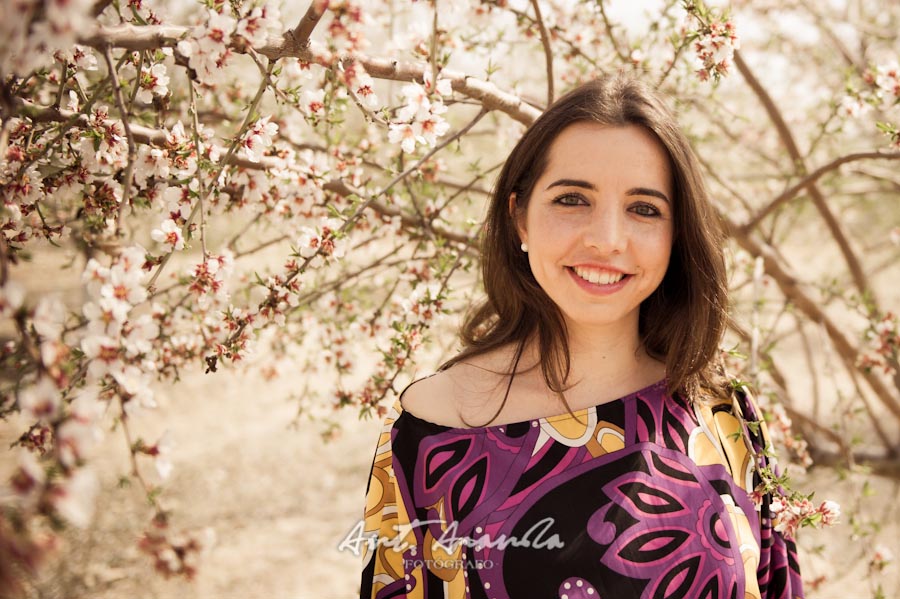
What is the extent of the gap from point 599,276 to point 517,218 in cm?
35

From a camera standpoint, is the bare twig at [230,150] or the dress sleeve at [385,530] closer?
the bare twig at [230,150]

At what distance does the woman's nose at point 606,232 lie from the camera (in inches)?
63.1

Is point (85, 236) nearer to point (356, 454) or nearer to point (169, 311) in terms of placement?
point (169, 311)

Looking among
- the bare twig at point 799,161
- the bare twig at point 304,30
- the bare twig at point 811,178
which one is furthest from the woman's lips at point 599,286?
the bare twig at point 799,161

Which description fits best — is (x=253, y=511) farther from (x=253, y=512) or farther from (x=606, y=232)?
(x=606, y=232)

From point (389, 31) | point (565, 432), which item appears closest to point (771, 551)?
point (565, 432)

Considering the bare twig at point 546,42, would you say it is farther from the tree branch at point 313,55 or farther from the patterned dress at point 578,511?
the patterned dress at point 578,511

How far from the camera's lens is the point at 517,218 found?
1.92 metres

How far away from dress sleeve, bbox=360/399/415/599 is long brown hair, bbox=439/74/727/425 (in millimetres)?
294

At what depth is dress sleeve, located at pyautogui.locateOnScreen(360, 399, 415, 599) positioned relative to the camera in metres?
1.72

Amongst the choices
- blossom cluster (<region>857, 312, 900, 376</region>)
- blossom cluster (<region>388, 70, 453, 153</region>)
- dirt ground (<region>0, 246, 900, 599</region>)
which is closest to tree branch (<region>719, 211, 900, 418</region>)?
blossom cluster (<region>857, 312, 900, 376</region>)

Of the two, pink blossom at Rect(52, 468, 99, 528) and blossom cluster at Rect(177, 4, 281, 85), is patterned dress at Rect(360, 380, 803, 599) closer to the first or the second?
blossom cluster at Rect(177, 4, 281, 85)

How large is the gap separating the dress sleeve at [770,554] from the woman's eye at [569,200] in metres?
0.67

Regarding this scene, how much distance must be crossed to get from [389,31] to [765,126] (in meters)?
2.90
